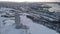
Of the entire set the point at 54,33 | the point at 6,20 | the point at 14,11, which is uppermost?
the point at 14,11

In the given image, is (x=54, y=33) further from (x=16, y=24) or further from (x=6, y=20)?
(x=6, y=20)

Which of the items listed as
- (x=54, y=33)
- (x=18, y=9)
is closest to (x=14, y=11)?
(x=18, y=9)

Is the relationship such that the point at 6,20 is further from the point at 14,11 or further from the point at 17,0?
the point at 17,0

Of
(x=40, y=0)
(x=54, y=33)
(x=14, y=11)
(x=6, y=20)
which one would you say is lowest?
(x=54, y=33)

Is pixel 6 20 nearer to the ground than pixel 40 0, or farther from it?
nearer to the ground

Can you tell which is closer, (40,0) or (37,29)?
(37,29)

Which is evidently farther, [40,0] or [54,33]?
[40,0]

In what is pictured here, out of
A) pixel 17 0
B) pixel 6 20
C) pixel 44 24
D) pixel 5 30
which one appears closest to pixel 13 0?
pixel 17 0

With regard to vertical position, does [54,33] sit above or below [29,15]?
below
